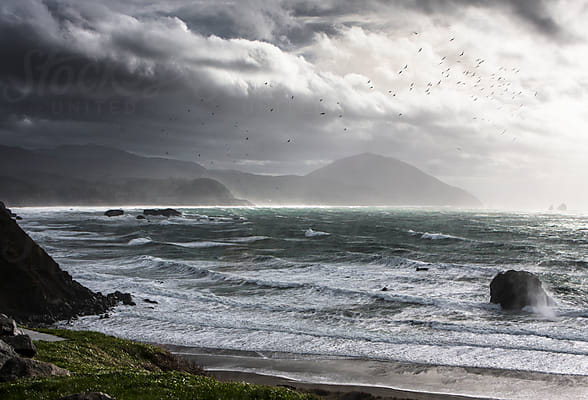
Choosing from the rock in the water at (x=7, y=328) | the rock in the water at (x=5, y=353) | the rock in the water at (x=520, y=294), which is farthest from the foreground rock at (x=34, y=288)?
the rock in the water at (x=520, y=294)

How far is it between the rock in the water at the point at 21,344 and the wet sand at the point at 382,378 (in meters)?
7.83

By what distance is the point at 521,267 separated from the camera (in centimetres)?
5128

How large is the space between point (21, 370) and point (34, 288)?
2036 cm

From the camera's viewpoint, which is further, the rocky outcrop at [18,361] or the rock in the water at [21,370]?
the rocky outcrop at [18,361]

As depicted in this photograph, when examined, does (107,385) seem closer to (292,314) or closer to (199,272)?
(292,314)

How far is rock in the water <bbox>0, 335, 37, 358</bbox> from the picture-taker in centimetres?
1328

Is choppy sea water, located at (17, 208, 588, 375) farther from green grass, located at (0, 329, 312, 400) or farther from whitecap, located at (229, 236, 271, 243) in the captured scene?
whitecap, located at (229, 236, 271, 243)

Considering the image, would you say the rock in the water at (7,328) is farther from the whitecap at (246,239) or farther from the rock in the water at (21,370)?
the whitecap at (246,239)

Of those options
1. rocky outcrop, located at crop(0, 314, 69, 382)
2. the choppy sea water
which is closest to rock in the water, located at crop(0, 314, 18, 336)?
rocky outcrop, located at crop(0, 314, 69, 382)

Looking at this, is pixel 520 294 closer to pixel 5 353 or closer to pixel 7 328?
pixel 7 328

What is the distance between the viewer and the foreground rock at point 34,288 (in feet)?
91.2

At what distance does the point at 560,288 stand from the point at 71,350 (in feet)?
129

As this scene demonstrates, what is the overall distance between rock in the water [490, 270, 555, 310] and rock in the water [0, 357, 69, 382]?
30409 millimetres

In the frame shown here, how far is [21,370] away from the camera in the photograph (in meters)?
11.3
